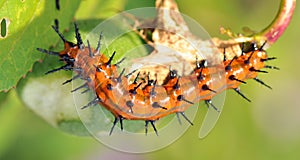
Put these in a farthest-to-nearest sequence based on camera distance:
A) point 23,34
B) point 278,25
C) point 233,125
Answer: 1. point 233,125
2. point 278,25
3. point 23,34

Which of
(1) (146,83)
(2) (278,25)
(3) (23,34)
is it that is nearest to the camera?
(3) (23,34)

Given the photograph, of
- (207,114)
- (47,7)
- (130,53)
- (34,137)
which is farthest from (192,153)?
(47,7)

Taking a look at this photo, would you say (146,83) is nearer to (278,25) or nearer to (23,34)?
(23,34)

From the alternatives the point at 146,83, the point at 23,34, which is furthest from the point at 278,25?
the point at 23,34

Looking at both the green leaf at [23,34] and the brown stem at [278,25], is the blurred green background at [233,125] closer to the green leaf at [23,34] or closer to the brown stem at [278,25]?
the brown stem at [278,25]

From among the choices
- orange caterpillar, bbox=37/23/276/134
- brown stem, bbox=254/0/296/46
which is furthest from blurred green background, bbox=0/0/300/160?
orange caterpillar, bbox=37/23/276/134

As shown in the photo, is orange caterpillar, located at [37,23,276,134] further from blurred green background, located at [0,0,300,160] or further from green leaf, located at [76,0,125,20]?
blurred green background, located at [0,0,300,160]
